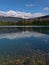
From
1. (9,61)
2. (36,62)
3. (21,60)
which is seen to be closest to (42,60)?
(36,62)

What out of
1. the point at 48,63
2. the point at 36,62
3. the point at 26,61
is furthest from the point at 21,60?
the point at 48,63

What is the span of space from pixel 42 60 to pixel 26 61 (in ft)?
3.93

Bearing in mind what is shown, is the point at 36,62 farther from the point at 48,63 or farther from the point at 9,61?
the point at 9,61

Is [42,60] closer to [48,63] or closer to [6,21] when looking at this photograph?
[48,63]

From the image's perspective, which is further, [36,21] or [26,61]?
[36,21]

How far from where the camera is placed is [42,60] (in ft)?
38.8

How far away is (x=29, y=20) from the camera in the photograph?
130 m

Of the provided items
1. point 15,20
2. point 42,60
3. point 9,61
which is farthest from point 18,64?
point 15,20

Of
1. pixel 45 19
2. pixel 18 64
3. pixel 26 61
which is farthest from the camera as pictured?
pixel 45 19

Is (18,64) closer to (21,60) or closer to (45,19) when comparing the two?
(21,60)

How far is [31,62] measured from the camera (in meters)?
11.5

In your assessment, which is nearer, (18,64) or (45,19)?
(18,64)

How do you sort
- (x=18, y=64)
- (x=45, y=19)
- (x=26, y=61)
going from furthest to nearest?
(x=45, y=19) → (x=26, y=61) → (x=18, y=64)

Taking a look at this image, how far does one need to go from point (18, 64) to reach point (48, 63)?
2.09 metres
